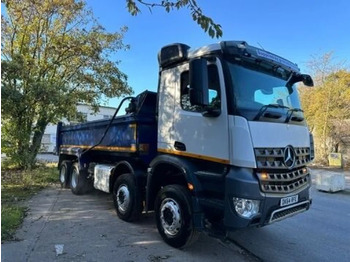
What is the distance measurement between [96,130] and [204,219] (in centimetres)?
449

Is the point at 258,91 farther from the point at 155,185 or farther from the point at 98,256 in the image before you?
the point at 98,256

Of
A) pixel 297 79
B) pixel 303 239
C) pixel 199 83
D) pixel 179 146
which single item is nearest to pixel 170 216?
pixel 179 146

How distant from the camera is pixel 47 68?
16250 millimetres

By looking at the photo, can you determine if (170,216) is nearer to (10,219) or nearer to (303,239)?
(303,239)

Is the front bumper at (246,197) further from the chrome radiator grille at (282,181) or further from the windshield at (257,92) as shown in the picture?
the windshield at (257,92)

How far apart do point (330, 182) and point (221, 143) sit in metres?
8.43

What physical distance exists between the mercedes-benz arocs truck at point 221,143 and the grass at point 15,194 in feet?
6.98

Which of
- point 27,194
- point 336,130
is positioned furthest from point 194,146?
point 336,130

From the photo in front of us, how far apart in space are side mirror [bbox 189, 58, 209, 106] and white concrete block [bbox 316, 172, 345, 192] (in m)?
8.83

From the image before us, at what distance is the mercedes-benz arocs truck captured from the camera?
13.6ft

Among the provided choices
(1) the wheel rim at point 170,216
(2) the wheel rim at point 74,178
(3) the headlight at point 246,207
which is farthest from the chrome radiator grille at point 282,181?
(2) the wheel rim at point 74,178

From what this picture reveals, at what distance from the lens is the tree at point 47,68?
14.1 m

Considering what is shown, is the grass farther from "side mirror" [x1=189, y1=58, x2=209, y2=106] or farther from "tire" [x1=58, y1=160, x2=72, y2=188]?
"side mirror" [x1=189, y1=58, x2=209, y2=106]

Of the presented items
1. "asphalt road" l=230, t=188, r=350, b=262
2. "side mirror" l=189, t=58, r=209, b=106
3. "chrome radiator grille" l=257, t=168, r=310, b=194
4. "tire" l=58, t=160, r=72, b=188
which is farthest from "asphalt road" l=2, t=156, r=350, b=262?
"tire" l=58, t=160, r=72, b=188
